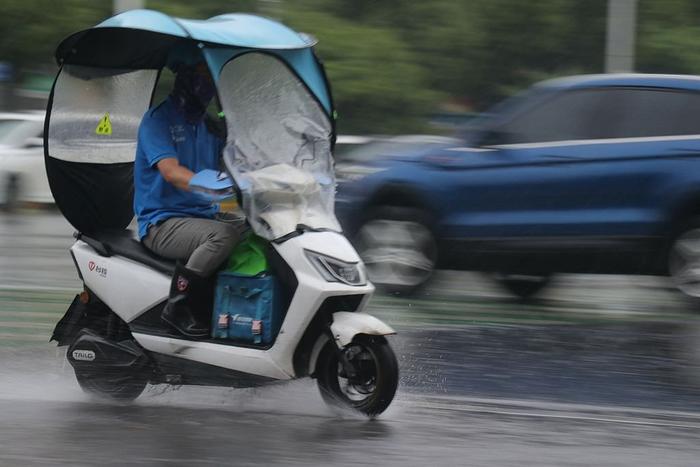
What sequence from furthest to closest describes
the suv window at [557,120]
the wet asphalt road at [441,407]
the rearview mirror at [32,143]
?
the rearview mirror at [32,143], the suv window at [557,120], the wet asphalt road at [441,407]

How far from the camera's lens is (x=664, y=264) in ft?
33.8

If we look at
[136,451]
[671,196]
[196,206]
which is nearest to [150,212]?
[196,206]

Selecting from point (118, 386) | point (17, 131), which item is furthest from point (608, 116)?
point (17, 131)

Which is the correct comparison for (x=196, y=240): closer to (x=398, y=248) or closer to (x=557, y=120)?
(x=398, y=248)

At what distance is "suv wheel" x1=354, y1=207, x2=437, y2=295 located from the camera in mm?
11133

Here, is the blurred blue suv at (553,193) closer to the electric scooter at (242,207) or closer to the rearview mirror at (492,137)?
the rearview mirror at (492,137)

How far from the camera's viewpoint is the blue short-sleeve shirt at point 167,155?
6.48 metres

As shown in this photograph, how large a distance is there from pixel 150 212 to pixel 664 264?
4969 mm

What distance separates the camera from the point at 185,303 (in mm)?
6496

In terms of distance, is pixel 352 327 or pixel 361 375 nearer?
pixel 352 327

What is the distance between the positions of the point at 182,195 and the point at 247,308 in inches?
26.5

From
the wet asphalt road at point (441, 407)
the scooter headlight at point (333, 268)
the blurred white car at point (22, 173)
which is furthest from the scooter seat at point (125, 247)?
the blurred white car at point (22, 173)

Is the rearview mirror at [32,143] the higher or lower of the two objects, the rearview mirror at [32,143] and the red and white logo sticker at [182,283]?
the lower

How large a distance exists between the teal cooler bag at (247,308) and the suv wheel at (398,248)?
4.75 m
